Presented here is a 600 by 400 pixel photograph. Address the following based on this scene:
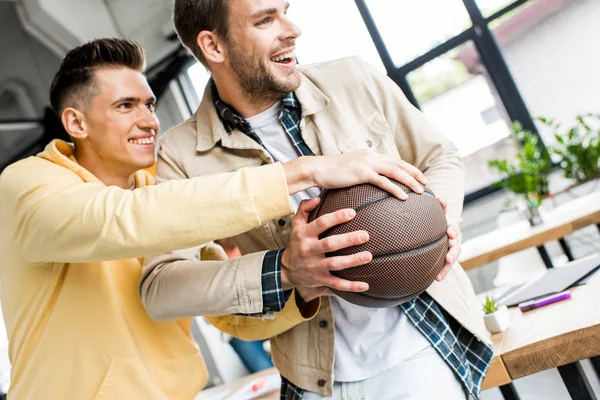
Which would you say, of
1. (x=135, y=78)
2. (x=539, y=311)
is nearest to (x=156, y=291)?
(x=135, y=78)

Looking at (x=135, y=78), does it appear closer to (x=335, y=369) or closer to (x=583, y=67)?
(x=335, y=369)

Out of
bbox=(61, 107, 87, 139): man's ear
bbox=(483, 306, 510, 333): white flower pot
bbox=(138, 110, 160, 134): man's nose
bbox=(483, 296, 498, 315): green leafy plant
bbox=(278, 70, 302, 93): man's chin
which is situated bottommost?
bbox=(483, 306, 510, 333): white flower pot

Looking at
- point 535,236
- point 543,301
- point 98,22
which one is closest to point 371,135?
point 543,301

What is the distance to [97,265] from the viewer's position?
181 centimetres

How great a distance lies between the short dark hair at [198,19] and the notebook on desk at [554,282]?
1.60 meters

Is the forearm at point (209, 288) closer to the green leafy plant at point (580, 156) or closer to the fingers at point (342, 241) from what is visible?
the fingers at point (342, 241)

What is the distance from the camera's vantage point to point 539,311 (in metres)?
2.15

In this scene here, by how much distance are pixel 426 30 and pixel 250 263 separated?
18.7ft

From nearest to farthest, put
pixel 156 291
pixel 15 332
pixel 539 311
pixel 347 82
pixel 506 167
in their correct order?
pixel 156 291 → pixel 347 82 → pixel 15 332 → pixel 539 311 → pixel 506 167

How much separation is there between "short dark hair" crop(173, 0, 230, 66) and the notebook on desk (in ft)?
5.26

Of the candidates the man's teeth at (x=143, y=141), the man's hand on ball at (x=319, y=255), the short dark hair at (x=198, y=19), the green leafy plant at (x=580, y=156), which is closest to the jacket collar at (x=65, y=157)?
the man's teeth at (x=143, y=141)

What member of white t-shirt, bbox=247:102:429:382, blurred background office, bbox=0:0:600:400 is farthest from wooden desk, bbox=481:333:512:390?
blurred background office, bbox=0:0:600:400

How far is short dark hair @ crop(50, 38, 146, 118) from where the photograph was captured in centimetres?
218

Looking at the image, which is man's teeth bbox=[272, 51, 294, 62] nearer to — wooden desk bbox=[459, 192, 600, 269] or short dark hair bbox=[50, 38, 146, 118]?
short dark hair bbox=[50, 38, 146, 118]
